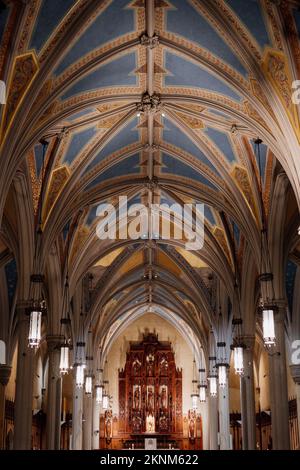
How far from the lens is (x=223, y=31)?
1452 cm

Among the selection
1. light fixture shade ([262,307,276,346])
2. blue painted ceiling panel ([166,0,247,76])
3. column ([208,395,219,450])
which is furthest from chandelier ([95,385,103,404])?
blue painted ceiling panel ([166,0,247,76])

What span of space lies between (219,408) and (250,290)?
877cm

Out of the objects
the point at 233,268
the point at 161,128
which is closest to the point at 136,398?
the point at 233,268

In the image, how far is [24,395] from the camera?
722 inches

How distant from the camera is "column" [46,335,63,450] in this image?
73.6ft

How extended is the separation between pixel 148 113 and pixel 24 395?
357 inches

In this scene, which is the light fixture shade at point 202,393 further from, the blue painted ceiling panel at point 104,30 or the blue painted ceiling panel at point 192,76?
the blue painted ceiling panel at point 104,30

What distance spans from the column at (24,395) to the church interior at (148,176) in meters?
0.04

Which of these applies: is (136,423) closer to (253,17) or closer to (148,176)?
(148,176)

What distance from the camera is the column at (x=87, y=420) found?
32000 millimetres

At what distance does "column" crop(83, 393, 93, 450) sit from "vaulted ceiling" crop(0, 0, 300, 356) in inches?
388

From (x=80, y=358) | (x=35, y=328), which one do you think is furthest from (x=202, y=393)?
(x=35, y=328)

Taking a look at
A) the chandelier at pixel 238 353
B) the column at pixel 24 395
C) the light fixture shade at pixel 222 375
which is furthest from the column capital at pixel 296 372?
the column at pixel 24 395
